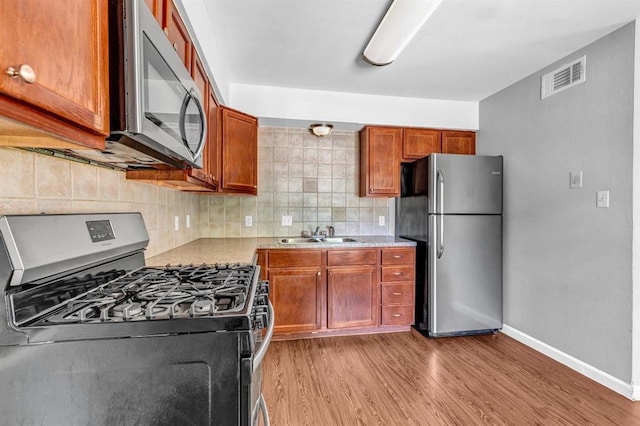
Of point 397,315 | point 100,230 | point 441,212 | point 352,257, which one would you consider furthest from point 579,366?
point 100,230

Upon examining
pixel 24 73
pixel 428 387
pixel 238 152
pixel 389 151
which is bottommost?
pixel 428 387

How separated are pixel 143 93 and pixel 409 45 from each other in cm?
200

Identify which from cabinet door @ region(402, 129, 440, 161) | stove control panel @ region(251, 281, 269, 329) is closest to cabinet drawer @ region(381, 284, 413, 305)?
cabinet door @ region(402, 129, 440, 161)

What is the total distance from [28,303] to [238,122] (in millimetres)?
1967

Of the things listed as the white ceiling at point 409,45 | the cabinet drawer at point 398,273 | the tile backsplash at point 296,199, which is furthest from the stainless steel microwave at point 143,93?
the cabinet drawer at point 398,273

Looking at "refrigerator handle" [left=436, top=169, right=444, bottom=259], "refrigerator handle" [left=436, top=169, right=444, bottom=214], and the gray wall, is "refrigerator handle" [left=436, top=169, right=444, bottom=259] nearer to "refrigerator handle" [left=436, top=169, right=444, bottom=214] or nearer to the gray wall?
"refrigerator handle" [left=436, top=169, right=444, bottom=214]

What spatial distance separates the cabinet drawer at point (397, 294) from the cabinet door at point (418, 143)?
4.33 ft

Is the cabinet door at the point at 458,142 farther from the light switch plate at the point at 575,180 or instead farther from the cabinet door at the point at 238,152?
the cabinet door at the point at 238,152

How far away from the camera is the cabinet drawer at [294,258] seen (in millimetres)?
2756

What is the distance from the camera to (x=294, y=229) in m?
3.40

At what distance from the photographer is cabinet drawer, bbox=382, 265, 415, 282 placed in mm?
2961

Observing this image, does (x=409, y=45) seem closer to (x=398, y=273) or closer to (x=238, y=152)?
(x=238, y=152)

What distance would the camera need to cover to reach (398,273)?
299 centimetres

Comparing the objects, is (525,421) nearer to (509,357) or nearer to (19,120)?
(509,357)
